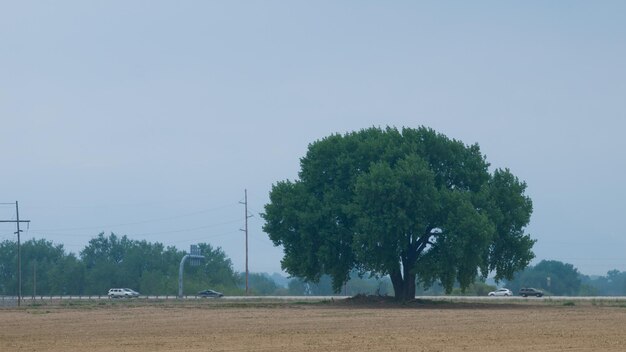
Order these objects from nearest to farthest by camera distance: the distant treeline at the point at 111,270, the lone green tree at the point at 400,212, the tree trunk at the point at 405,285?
the lone green tree at the point at 400,212
the tree trunk at the point at 405,285
the distant treeline at the point at 111,270

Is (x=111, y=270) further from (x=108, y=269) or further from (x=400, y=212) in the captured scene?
(x=400, y=212)

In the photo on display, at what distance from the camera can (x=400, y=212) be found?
73.6 metres

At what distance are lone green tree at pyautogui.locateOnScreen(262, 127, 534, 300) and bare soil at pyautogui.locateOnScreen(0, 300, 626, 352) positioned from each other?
598 inches

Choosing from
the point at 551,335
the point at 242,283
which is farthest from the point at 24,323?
the point at 242,283

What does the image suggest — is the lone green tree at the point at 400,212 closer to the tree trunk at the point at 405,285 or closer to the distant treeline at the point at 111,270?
the tree trunk at the point at 405,285

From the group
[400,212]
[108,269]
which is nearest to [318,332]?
[400,212]

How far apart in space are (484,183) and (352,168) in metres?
9.44

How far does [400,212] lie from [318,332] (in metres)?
32.8

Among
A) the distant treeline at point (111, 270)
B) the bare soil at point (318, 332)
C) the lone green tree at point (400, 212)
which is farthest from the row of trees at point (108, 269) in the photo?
the bare soil at point (318, 332)

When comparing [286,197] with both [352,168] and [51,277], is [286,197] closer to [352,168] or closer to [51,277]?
[352,168]

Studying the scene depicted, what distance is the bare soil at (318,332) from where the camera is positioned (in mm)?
34031

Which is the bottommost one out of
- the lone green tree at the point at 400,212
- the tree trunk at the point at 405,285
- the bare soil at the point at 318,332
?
the bare soil at the point at 318,332

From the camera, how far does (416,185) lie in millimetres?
74062

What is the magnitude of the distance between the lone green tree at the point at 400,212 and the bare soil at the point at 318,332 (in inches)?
598
